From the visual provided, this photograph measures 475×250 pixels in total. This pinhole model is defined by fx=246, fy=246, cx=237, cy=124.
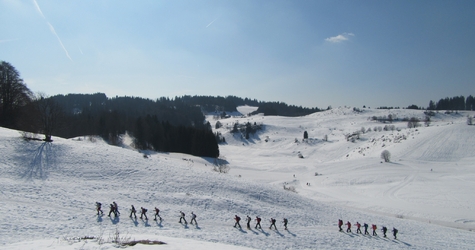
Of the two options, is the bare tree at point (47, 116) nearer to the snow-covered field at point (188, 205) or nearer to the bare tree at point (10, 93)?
the snow-covered field at point (188, 205)

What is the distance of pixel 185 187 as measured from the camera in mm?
24578

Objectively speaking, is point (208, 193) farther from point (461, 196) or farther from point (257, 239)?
point (461, 196)

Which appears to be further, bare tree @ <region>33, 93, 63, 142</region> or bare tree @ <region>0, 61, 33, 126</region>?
bare tree @ <region>0, 61, 33, 126</region>

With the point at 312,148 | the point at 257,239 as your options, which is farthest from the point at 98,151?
the point at 312,148

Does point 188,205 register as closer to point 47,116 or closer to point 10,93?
point 47,116

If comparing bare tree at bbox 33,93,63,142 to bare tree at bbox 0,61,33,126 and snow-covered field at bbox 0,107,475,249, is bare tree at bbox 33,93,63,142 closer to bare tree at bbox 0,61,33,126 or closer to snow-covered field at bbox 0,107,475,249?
snow-covered field at bbox 0,107,475,249

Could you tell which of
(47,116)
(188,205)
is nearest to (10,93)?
(47,116)

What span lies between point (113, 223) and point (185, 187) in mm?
9115

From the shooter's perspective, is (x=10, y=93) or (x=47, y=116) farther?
(x=10, y=93)

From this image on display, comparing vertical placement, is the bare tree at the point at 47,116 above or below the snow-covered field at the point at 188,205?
above

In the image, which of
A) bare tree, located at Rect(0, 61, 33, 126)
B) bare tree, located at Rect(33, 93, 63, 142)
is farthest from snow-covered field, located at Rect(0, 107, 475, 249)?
bare tree, located at Rect(0, 61, 33, 126)

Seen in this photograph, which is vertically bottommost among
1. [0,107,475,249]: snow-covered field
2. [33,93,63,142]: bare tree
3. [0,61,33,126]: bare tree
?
[0,107,475,249]: snow-covered field

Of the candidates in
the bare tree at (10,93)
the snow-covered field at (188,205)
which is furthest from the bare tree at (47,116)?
the bare tree at (10,93)

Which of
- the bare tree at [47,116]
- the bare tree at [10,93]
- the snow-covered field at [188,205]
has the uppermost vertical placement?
the bare tree at [10,93]
